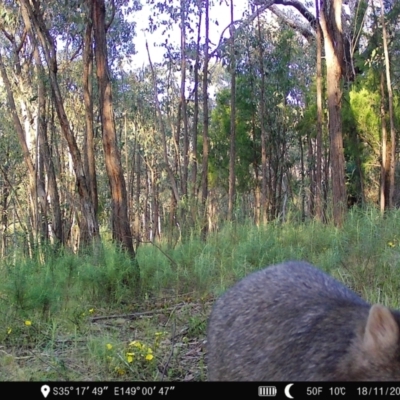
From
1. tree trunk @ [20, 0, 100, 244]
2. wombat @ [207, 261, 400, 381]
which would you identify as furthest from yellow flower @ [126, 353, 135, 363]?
tree trunk @ [20, 0, 100, 244]

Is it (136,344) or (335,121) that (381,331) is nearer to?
(136,344)

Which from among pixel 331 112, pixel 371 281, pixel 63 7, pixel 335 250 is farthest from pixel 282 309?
pixel 331 112

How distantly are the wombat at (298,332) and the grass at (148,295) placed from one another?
1143mm

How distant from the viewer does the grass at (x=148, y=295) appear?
492 centimetres

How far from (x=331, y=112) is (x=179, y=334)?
30.0ft

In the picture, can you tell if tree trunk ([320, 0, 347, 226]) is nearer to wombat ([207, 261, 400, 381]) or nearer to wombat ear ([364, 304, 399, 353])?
wombat ([207, 261, 400, 381])

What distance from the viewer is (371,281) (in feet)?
21.2
